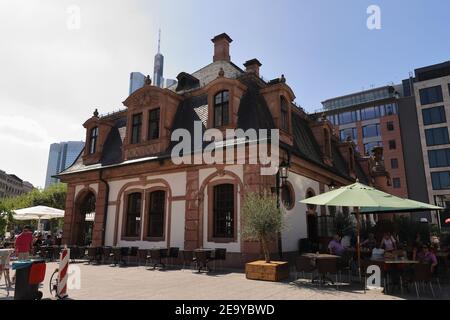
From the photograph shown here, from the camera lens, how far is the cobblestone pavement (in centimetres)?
773

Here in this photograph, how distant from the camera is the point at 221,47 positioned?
2122 cm

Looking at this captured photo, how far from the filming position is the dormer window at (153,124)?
17.0 metres

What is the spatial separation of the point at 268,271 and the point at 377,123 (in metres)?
56.8

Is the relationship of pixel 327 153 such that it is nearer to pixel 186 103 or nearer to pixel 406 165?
pixel 186 103

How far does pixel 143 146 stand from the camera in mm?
17016

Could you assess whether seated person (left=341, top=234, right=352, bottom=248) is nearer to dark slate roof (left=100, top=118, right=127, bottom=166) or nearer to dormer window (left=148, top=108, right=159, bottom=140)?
dormer window (left=148, top=108, right=159, bottom=140)

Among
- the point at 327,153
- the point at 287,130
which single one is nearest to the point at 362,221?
the point at 327,153

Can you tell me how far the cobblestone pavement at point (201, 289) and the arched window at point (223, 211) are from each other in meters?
2.66

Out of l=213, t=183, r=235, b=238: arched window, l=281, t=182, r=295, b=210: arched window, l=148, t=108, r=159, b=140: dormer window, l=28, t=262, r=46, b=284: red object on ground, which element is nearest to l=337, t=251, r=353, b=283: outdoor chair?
l=281, t=182, r=295, b=210: arched window

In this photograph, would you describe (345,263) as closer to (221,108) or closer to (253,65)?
(221,108)

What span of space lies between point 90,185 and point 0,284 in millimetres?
9920

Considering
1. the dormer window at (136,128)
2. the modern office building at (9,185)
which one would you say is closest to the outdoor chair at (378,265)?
the dormer window at (136,128)

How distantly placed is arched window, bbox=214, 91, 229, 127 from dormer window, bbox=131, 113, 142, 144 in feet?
16.3

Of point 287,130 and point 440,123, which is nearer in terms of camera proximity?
point 287,130
